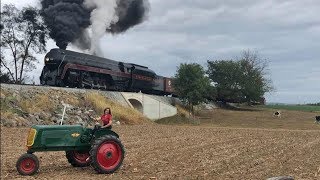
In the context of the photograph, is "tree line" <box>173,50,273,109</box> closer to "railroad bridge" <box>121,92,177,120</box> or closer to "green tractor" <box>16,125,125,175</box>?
"railroad bridge" <box>121,92,177,120</box>

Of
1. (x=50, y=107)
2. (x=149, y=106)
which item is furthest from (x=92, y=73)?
(x=149, y=106)

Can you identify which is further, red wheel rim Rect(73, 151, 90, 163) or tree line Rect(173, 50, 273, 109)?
tree line Rect(173, 50, 273, 109)

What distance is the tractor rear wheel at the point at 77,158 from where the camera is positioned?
13844 millimetres

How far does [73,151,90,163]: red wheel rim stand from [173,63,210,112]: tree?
47258 millimetres

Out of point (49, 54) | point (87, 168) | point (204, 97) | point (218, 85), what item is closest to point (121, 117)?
point (49, 54)

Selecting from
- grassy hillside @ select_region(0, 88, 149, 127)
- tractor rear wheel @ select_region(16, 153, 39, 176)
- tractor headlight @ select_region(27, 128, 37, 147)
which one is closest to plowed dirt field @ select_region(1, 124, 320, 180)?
tractor rear wheel @ select_region(16, 153, 39, 176)

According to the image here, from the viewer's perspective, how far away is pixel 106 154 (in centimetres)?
1284

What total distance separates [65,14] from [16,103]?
11717 mm

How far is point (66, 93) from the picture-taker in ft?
131

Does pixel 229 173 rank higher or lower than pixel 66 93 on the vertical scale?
lower

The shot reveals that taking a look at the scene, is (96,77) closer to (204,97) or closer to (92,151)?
(204,97)

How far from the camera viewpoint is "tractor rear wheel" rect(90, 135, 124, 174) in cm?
1249

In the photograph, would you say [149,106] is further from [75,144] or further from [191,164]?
[75,144]

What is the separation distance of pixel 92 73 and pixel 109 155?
3185 cm
